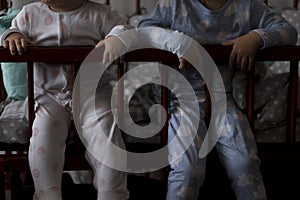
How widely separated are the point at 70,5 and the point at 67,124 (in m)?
0.30

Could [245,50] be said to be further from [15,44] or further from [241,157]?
[15,44]

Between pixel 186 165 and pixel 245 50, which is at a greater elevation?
pixel 245 50

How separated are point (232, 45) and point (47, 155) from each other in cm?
48

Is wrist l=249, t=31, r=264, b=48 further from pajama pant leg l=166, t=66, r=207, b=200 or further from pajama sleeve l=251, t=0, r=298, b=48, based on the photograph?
pajama pant leg l=166, t=66, r=207, b=200

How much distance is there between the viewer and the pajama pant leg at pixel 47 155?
4.27ft

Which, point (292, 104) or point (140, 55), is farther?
point (292, 104)

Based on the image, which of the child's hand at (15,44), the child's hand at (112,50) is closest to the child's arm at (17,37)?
the child's hand at (15,44)

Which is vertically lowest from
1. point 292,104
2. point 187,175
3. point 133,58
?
point 187,175

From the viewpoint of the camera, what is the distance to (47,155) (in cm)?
130

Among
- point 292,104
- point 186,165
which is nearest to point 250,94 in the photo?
point 292,104

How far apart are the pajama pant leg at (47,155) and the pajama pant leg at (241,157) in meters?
0.37

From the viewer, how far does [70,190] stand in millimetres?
1698

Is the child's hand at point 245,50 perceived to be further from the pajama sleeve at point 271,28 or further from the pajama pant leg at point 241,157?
the pajama pant leg at point 241,157

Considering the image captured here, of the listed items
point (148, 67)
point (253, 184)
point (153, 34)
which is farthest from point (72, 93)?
point (148, 67)
